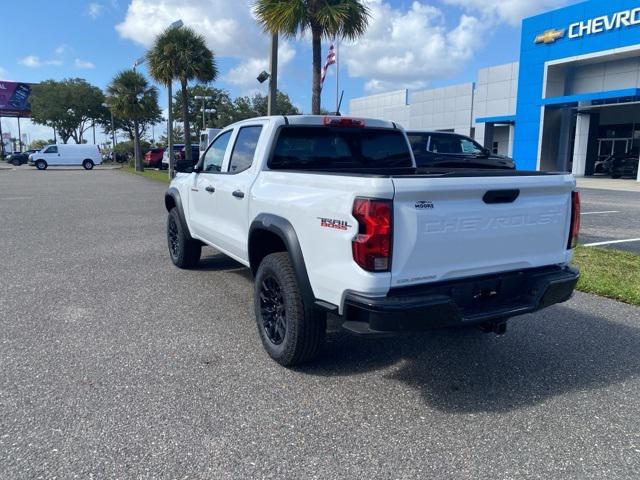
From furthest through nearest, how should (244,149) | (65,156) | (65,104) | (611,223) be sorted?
(65,104) → (65,156) → (611,223) → (244,149)

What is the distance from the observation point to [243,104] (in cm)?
7512

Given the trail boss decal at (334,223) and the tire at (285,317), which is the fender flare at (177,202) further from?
the trail boss decal at (334,223)

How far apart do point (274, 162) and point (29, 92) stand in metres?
80.7

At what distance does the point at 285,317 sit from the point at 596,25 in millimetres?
30981

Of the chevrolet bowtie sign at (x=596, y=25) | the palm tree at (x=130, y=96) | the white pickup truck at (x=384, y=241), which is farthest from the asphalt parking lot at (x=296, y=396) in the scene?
the palm tree at (x=130, y=96)

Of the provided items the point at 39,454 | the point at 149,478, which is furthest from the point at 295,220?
the point at 39,454

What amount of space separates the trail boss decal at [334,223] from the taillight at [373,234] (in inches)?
4.2

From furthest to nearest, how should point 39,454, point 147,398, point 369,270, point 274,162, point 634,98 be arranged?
point 634,98 < point 274,162 < point 147,398 < point 369,270 < point 39,454

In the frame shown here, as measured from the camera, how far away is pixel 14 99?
232 ft

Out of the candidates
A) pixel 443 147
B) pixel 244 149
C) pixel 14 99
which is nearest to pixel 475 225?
pixel 244 149

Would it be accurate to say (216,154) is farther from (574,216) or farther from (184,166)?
(574,216)

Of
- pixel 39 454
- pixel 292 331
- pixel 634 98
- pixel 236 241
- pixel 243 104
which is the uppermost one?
pixel 243 104

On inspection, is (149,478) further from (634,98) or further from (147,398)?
(634,98)

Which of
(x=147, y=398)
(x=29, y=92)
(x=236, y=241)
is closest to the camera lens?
(x=147, y=398)
